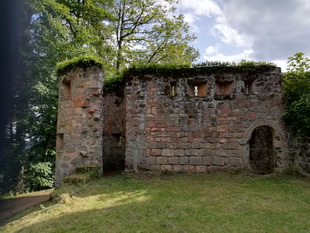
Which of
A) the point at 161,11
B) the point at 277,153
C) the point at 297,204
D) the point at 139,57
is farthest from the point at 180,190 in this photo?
the point at 161,11

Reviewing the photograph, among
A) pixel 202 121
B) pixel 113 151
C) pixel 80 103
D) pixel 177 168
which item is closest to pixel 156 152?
pixel 177 168

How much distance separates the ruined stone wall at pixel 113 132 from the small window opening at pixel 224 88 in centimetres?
389

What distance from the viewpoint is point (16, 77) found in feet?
3.38

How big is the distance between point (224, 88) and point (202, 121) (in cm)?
157

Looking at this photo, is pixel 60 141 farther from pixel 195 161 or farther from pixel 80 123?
pixel 195 161

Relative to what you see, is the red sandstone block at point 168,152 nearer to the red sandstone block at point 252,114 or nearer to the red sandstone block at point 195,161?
the red sandstone block at point 195,161

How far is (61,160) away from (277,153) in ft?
23.5

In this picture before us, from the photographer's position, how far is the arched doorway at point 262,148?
30.1 ft

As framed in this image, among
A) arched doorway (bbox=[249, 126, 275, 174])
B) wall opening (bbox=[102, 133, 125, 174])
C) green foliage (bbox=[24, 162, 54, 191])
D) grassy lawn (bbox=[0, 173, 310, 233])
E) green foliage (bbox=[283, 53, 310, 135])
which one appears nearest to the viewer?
grassy lawn (bbox=[0, 173, 310, 233])

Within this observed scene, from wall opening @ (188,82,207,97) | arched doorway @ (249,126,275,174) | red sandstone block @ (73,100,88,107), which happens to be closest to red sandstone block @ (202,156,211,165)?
wall opening @ (188,82,207,97)

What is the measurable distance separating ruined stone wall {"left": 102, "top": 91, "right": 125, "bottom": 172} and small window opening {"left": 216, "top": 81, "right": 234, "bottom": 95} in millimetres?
3890

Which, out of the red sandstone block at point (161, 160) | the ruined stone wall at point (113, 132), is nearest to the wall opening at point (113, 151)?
the ruined stone wall at point (113, 132)

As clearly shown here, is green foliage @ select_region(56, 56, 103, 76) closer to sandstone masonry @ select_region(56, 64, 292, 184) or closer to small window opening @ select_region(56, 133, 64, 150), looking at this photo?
sandstone masonry @ select_region(56, 64, 292, 184)

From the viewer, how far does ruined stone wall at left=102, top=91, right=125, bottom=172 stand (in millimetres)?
9781
